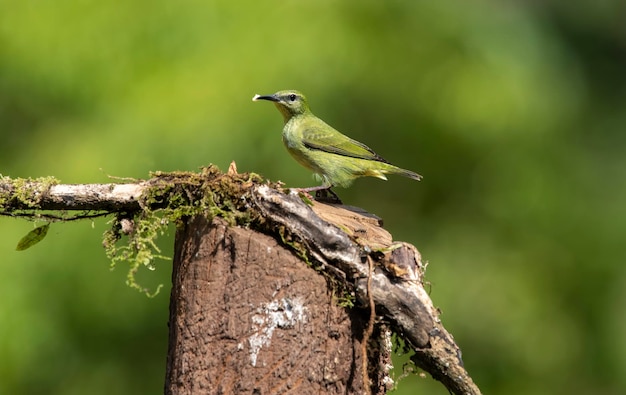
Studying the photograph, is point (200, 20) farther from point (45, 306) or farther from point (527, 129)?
point (527, 129)

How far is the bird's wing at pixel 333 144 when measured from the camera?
5.34 m

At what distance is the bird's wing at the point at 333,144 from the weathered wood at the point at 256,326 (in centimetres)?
195

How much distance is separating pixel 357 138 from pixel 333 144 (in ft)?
7.36

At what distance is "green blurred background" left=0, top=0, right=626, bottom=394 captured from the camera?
659 centimetres

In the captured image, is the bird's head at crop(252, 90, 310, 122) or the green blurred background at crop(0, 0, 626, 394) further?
the green blurred background at crop(0, 0, 626, 394)

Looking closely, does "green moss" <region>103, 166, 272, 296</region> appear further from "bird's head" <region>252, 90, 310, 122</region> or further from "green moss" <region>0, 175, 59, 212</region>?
"bird's head" <region>252, 90, 310, 122</region>

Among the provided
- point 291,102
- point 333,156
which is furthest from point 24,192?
point 291,102

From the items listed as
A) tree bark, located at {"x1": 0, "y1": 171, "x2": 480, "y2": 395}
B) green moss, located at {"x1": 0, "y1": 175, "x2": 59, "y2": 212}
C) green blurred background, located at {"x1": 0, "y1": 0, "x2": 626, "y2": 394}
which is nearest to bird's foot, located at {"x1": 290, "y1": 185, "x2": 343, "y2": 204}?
tree bark, located at {"x1": 0, "y1": 171, "x2": 480, "y2": 395}

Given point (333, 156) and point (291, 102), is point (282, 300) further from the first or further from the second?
point (291, 102)

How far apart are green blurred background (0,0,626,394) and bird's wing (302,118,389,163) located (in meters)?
1.18

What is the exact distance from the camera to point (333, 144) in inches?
211

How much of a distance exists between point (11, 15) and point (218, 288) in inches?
171

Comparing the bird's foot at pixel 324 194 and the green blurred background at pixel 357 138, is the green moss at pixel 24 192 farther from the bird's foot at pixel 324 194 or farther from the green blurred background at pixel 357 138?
the green blurred background at pixel 357 138

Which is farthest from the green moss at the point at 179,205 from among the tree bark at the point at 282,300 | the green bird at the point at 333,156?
the green bird at the point at 333,156
